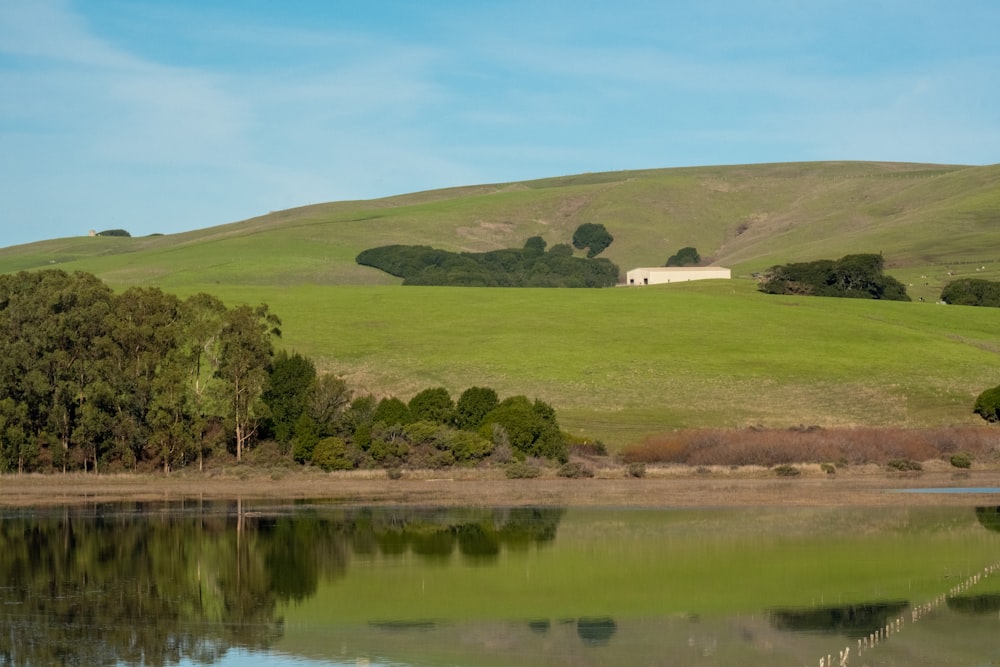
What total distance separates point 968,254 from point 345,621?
130 m

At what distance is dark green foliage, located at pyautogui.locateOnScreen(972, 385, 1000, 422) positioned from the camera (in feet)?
227

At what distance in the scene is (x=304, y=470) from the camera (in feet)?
197

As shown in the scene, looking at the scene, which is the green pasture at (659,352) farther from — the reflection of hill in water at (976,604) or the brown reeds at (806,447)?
the reflection of hill in water at (976,604)

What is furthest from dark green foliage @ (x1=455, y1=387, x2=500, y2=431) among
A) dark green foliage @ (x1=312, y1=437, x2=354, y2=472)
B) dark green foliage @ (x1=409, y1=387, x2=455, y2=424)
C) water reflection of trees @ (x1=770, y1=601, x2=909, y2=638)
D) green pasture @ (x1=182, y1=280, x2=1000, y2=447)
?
water reflection of trees @ (x1=770, y1=601, x2=909, y2=638)

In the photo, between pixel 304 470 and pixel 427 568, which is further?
pixel 304 470

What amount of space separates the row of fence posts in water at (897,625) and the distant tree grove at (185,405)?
29.2 meters

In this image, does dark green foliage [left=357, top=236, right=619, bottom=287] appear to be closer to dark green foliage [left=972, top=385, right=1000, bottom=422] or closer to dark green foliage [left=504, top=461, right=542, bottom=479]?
dark green foliage [left=972, top=385, right=1000, bottom=422]

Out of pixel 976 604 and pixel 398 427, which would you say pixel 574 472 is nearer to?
pixel 398 427

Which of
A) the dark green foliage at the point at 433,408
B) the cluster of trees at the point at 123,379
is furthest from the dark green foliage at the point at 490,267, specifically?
the dark green foliage at the point at 433,408

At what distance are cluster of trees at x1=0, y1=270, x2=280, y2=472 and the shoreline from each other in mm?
1715

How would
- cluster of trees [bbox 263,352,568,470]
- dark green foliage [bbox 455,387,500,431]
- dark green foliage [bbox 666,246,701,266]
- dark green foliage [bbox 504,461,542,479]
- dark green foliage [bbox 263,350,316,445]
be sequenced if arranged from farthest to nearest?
dark green foliage [bbox 666,246,701,266], dark green foliage [bbox 455,387,500,431], dark green foliage [bbox 263,350,316,445], cluster of trees [bbox 263,352,568,470], dark green foliage [bbox 504,461,542,479]

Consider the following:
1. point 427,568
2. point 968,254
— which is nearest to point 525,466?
point 427,568

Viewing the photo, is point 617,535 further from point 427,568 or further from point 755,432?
point 755,432

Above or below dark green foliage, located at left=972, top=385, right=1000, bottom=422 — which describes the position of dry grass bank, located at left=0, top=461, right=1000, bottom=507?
below
